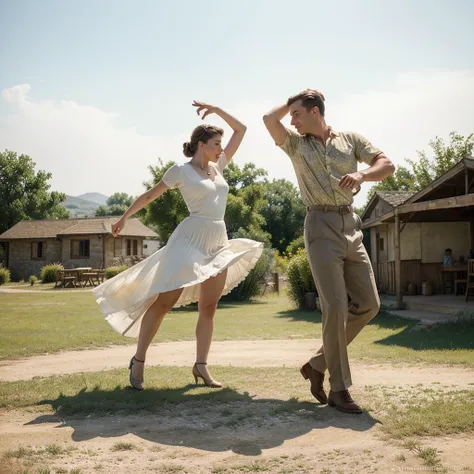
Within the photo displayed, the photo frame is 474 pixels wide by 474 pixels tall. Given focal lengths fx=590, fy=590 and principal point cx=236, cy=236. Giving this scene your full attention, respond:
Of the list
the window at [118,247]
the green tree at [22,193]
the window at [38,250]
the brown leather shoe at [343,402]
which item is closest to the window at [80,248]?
the window at [118,247]

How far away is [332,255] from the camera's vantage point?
442 cm

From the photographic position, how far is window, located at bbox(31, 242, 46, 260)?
44.6m

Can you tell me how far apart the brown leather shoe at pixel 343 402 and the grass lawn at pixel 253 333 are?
293 centimetres

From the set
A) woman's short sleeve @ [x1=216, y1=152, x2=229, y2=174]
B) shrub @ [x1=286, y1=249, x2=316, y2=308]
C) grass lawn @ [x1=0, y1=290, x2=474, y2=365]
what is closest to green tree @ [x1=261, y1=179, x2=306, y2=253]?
shrub @ [x1=286, y1=249, x2=316, y2=308]

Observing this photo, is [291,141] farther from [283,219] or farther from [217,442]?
[283,219]

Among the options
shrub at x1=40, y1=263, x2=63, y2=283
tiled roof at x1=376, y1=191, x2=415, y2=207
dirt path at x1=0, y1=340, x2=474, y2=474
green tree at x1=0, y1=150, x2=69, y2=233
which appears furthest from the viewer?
green tree at x1=0, y1=150, x2=69, y2=233

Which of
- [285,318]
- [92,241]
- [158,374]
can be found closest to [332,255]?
[158,374]

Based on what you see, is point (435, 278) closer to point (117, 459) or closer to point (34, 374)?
point (34, 374)

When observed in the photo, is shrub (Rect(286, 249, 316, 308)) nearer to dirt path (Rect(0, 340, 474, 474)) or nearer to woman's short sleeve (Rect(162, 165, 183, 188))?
dirt path (Rect(0, 340, 474, 474))

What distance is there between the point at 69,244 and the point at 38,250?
3242mm

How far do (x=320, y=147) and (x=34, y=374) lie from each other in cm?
399

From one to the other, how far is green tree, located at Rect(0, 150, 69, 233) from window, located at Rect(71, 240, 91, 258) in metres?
16.4

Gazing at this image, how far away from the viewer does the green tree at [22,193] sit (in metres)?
56.8

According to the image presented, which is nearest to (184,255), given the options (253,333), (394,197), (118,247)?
(253,333)
